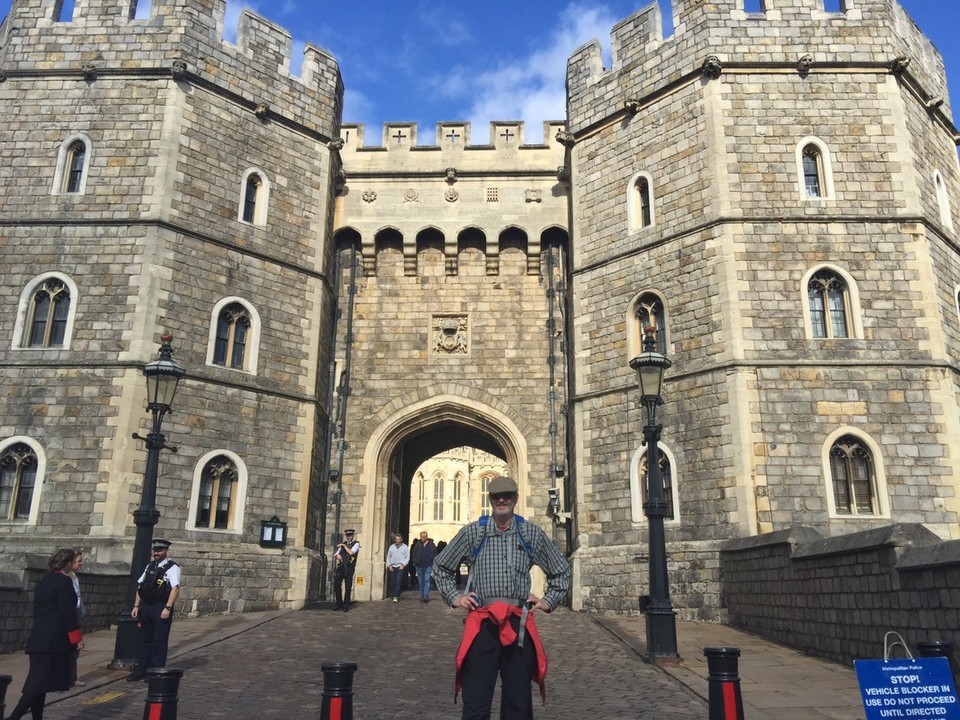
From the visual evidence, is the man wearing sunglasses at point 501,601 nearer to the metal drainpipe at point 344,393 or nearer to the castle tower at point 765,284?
the castle tower at point 765,284

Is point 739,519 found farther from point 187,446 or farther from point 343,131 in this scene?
point 343,131

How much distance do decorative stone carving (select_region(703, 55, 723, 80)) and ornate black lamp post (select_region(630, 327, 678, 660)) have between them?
717 centimetres

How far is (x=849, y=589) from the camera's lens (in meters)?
8.95

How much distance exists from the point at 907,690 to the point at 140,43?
1646cm

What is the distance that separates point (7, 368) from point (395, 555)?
7.86 metres

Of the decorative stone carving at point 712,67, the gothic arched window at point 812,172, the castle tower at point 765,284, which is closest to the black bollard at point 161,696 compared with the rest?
the castle tower at point 765,284

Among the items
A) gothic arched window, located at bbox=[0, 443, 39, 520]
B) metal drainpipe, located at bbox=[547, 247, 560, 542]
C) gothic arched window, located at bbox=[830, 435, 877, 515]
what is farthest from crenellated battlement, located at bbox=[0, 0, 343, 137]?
gothic arched window, located at bbox=[830, 435, 877, 515]

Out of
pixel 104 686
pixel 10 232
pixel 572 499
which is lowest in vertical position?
pixel 104 686

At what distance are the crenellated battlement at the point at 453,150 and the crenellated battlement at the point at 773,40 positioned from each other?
300 centimetres

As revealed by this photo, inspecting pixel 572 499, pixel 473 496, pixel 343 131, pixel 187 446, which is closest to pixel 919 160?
pixel 572 499

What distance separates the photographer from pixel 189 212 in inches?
606

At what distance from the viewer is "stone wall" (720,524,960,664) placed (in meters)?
7.39

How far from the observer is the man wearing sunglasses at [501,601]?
4.35 m

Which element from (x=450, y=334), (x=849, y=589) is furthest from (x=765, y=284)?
(x=450, y=334)
